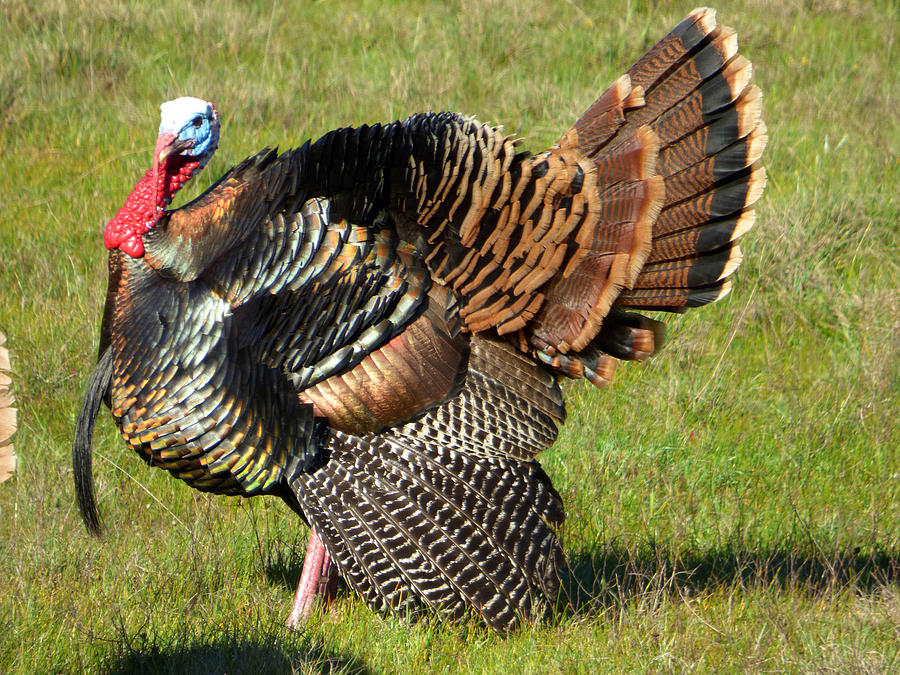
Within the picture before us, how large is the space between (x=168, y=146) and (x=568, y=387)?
2140 mm

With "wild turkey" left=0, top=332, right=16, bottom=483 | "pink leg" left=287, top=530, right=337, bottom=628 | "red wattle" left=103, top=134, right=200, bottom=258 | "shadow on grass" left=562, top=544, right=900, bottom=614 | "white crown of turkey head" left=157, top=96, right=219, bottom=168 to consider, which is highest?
"white crown of turkey head" left=157, top=96, right=219, bottom=168

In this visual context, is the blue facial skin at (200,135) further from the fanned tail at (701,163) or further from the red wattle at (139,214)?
the fanned tail at (701,163)

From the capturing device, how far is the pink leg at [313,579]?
3.43 metres

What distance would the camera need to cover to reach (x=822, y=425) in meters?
4.40

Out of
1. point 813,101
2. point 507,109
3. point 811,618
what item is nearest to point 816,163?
point 813,101

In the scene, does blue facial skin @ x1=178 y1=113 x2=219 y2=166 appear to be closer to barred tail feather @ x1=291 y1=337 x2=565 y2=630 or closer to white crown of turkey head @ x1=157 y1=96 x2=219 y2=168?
white crown of turkey head @ x1=157 y1=96 x2=219 y2=168

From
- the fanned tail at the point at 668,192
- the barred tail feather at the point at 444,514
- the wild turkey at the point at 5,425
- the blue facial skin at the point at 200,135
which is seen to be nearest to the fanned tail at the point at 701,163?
the fanned tail at the point at 668,192

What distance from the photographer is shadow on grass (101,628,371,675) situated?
117 inches

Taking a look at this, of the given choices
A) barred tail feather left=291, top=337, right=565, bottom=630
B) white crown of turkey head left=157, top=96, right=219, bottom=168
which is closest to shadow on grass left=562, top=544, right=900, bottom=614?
barred tail feather left=291, top=337, right=565, bottom=630

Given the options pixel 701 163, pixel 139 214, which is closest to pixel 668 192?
pixel 701 163

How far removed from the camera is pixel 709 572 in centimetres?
371

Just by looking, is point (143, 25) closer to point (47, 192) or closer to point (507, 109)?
point (47, 192)

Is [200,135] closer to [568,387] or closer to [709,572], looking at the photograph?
[568,387]

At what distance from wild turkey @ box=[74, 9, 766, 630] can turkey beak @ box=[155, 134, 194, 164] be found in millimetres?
81
